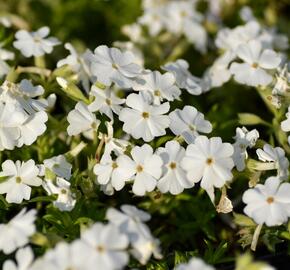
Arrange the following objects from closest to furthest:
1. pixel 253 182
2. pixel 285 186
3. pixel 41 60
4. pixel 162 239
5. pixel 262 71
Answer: pixel 285 186
pixel 253 182
pixel 162 239
pixel 262 71
pixel 41 60

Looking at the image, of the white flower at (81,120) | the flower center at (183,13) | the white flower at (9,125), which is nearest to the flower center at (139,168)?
the white flower at (81,120)

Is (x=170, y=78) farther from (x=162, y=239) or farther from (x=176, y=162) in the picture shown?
(x=162, y=239)

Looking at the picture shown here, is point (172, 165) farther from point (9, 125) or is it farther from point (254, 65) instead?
point (254, 65)

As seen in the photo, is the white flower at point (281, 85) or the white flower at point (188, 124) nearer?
the white flower at point (188, 124)

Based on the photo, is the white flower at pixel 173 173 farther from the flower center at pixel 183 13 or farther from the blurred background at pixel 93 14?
the blurred background at pixel 93 14

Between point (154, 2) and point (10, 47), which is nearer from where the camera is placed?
point (10, 47)

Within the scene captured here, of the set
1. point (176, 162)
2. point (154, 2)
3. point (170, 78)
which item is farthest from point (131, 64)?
point (154, 2)

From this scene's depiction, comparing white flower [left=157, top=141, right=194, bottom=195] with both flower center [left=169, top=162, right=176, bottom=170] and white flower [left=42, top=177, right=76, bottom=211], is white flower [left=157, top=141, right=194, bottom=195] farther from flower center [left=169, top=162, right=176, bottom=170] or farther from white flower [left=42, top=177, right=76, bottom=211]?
white flower [left=42, top=177, right=76, bottom=211]
